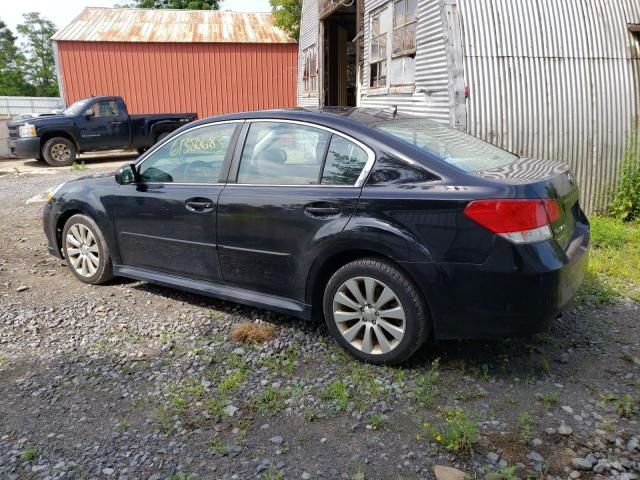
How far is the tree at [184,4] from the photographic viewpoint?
3888 cm

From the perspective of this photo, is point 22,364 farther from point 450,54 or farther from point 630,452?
point 450,54

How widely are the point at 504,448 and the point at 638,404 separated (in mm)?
943

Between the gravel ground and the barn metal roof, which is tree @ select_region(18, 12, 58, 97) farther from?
the gravel ground

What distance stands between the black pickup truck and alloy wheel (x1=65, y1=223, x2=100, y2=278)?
9.02m

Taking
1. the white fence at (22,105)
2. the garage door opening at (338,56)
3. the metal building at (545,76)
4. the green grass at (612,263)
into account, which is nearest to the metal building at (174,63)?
the garage door opening at (338,56)

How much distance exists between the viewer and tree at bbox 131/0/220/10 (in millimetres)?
38875

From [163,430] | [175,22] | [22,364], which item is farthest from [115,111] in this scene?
[163,430]

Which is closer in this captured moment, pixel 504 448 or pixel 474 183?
pixel 504 448

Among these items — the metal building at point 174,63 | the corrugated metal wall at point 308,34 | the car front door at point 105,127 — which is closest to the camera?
the car front door at point 105,127

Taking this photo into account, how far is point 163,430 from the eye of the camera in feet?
9.42

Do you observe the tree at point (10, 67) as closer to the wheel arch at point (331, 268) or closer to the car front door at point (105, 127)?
the car front door at point (105, 127)

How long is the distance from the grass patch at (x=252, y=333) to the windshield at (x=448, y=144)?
1643 mm

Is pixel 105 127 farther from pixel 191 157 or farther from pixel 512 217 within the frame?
pixel 512 217

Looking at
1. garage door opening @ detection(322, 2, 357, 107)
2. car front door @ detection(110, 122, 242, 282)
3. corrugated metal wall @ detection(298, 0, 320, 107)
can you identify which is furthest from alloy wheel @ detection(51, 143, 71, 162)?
car front door @ detection(110, 122, 242, 282)
